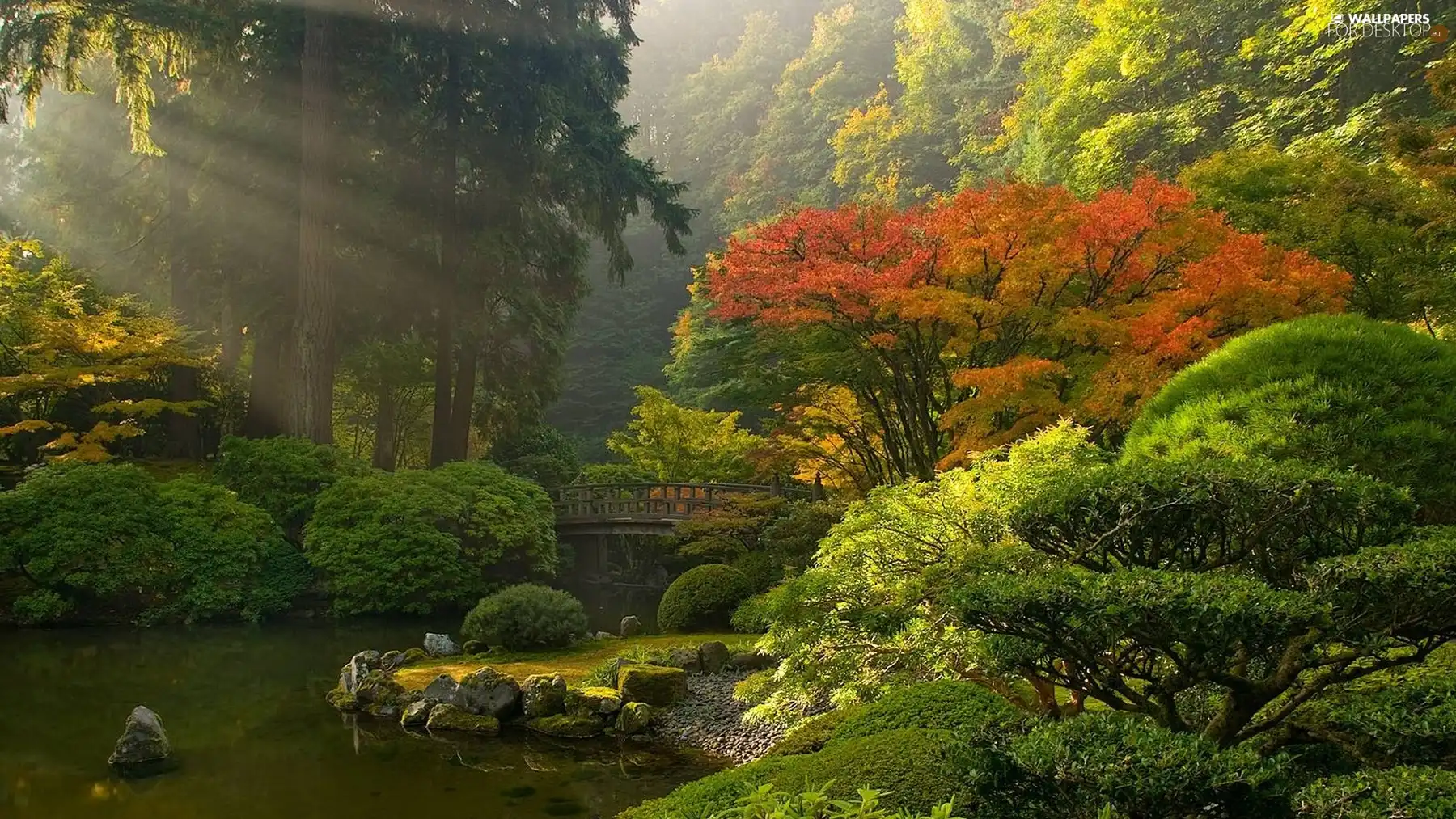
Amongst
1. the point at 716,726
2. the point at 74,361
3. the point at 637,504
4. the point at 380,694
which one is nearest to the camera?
the point at 716,726

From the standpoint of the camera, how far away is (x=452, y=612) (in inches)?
589

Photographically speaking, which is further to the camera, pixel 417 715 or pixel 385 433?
pixel 385 433

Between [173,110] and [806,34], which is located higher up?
[806,34]

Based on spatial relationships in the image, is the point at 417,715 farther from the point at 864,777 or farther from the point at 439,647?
the point at 864,777

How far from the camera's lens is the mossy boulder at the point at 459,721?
7.85 metres

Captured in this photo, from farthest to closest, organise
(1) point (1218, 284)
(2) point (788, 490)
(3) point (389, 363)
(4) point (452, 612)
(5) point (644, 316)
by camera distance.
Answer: (5) point (644, 316)
(3) point (389, 363)
(2) point (788, 490)
(4) point (452, 612)
(1) point (1218, 284)

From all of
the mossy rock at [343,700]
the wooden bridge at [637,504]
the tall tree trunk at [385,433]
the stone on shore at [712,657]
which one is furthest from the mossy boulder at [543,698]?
the tall tree trunk at [385,433]

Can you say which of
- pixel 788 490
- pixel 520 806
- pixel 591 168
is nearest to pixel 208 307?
pixel 591 168

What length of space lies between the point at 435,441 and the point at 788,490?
871 centimetres

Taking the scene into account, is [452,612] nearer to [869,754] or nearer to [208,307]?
[208,307]

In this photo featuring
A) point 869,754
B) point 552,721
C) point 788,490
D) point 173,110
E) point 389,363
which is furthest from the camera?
point 389,363

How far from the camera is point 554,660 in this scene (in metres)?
10.4

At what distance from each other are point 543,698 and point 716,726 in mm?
1727

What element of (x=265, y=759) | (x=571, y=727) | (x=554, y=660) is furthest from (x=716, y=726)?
(x=265, y=759)
